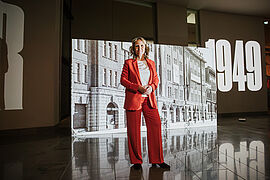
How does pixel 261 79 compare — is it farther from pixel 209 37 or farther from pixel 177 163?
pixel 177 163

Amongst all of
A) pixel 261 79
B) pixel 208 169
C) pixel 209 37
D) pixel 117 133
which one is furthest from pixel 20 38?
pixel 261 79

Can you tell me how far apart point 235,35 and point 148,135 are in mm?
8047

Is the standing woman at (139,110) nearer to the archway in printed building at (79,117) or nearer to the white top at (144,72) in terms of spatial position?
the white top at (144,72)

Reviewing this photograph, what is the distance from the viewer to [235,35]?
8.73 meters

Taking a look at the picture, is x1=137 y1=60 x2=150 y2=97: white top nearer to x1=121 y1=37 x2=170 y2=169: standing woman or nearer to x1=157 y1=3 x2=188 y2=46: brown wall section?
x1=121 y1=37 x2=170 y2=169: standing woman

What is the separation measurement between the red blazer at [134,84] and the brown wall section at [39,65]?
3.56 m

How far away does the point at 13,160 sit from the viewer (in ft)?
9.44

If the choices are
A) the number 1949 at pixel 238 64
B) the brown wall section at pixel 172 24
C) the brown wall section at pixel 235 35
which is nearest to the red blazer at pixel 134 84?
the brown wall section at pixel 172 24

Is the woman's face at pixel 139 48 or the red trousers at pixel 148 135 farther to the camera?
the woman's face at pixel 139 48

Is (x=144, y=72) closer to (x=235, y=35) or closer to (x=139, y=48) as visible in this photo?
(x=139, y=48)

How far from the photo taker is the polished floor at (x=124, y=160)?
224cm

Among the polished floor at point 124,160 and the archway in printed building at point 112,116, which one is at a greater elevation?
the archway in printed building at point 112,116

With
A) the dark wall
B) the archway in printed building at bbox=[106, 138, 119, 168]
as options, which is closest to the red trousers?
the archway in printed building at bbox=[106, 138, 119, 168]

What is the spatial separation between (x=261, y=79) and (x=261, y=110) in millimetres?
1355
